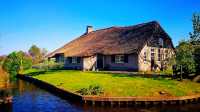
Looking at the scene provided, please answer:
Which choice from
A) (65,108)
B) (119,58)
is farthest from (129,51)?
(65,108)

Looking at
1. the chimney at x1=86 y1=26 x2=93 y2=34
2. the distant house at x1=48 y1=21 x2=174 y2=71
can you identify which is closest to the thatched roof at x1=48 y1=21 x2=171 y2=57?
the distant house at x1=48 y1=21 x2=174 y2=71

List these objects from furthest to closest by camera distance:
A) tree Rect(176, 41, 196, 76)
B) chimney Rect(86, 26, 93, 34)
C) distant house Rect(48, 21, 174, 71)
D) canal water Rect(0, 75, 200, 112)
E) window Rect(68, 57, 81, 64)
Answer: chimney Rect(86, 26, 93, 34) < window Rect(68, 57, 81, 64) < distant house Rect(48, 21, 174, 71) < tree Rect(176, 41, 196, 76) < canal water Rect(0, 75, 200, 112)

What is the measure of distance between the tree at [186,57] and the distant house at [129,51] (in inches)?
306

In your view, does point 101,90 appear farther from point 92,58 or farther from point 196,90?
point 92,58

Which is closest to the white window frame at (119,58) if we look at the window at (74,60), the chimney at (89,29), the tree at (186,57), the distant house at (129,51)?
the distant house at (129,51)

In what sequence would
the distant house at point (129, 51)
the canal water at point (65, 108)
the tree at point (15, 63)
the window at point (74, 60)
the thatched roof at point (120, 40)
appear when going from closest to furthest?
the canal water at point (65, 108), the distant house at point (129, 51), the thatched roof at point (120, 40), the window at point (74, 60), the tree at point (15, 63)

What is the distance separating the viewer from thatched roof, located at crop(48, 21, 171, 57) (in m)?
41.2

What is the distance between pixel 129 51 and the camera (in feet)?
132

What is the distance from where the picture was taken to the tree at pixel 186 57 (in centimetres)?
2872

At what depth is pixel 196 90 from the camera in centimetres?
2442

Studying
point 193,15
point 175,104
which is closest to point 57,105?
point 175,104

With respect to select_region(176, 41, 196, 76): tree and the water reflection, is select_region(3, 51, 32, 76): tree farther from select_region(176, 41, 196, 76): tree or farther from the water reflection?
select_region(176, 41, 196, 76): tree

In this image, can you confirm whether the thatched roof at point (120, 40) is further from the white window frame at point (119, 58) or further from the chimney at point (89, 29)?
the chimney at point (89, 29)

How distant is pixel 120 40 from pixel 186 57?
18199 millimetres
